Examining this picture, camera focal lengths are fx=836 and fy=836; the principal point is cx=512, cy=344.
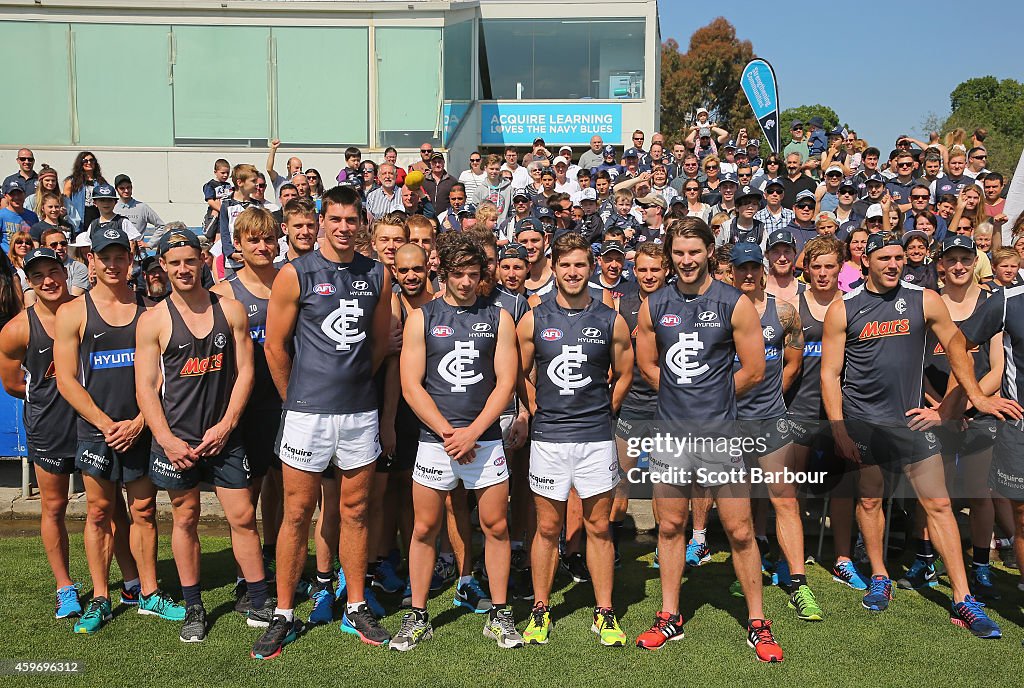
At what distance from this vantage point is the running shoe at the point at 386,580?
539cm

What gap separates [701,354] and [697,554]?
2.03 meters

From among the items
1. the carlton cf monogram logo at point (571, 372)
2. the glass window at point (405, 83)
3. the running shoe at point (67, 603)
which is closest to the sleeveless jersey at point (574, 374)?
the carlton cf monogram logo at point (571, 372)

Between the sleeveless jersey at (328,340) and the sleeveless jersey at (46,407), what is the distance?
142 centimetres

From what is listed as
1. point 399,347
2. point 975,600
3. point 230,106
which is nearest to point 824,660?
point 975,600

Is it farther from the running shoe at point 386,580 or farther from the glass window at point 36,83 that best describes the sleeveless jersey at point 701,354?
the glass window at point 36,83

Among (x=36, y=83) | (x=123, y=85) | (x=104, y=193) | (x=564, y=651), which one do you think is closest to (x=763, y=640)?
(x=564, y=651)

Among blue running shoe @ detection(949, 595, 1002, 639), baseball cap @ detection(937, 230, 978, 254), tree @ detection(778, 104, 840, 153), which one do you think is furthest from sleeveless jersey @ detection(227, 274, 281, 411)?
tree @ detection(778, 104, 840, 153)

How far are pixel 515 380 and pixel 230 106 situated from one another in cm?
1279

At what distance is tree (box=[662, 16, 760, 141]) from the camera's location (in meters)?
46.1

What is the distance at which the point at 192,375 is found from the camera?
4.61m

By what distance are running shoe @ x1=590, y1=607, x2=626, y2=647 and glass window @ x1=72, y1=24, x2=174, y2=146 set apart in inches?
539

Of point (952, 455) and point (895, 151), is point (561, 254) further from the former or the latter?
point (895, 151)

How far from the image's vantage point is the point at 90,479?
478 cm

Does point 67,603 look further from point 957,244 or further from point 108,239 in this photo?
point 957,244
